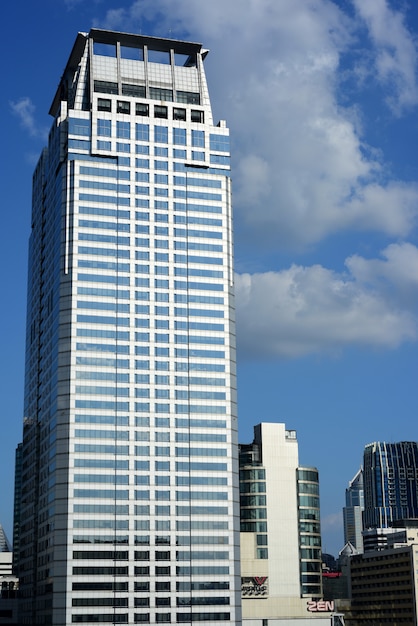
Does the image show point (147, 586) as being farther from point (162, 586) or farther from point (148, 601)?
point (162, 586)

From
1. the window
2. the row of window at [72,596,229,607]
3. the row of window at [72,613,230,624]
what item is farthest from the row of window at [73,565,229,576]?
the row of window at [72,613,230,624]

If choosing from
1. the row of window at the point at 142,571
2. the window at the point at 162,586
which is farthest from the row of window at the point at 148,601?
the row of window at the point at 142,571

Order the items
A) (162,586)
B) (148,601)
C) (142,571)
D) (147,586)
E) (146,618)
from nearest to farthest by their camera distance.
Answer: (146,618) < (148,601) < (147,586) < (142,571) < (162,586)

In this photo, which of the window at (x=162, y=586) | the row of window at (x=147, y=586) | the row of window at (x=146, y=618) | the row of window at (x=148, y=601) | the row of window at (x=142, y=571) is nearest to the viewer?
the row of window at (x=146, y=618)

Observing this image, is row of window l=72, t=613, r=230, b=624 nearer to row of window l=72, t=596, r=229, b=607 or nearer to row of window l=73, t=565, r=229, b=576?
row of window l=72, t=596, r=229, b=607

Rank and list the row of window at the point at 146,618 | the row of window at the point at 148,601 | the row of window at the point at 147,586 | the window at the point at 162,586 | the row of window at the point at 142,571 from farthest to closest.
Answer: the window at the point at 162,586 → the row of window at the point at 142,571 → the row of window at the point at 147,586 → the row of window at the point at 148,601 → the row of window at the point at 146,618

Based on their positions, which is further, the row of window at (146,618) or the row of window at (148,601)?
the row of window at (148,601)

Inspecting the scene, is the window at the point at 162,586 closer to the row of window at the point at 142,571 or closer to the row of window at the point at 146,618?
the row of window at the point at 142,571

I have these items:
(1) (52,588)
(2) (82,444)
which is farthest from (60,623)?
(2) (82,444)

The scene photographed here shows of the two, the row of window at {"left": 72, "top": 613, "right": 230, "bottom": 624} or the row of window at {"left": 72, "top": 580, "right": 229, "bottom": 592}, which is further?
the row of window at {"left": 72, "top": 580, "right": 229, "bottom": 592}

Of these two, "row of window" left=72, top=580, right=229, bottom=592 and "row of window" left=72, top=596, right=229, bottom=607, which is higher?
"row of window" left=72, top=580, right=229, bottom=592

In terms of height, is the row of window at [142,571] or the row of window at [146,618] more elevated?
the row of window at [142,571]

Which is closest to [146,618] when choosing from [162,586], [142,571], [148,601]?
[148,601]

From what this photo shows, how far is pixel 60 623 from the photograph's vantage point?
188m
